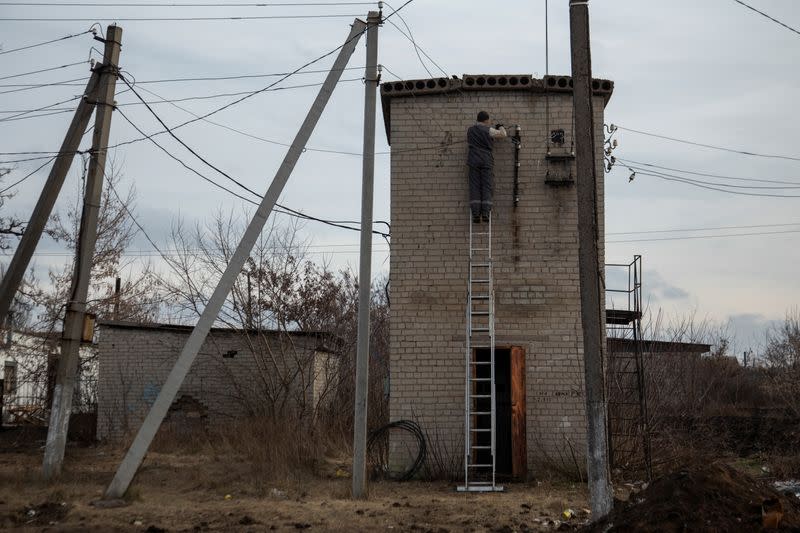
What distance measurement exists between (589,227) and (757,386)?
1263 inches

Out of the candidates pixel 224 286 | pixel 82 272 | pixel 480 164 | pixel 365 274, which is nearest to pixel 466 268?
pixel 480 164

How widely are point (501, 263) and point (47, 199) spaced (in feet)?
24.2

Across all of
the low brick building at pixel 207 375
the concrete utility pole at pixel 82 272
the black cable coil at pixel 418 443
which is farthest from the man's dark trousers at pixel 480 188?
the low brick building at pixel 207 375

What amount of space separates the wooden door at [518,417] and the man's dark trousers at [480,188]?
2326 mm

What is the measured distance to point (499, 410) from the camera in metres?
14.7

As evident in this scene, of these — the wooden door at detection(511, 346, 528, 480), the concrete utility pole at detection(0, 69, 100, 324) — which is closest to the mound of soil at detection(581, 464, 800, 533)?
the wooden door at detection(511, 346, 528, 480)

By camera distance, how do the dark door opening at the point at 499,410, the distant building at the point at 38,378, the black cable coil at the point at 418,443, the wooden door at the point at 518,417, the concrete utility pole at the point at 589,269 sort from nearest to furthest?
1. the concrete utility pole at the point at 589,269
2. the wooden door at the point at 518,417
3. the black cable coil at the point at 418,443
4. the dark door opening at the point at 499,410
5. the distant building at the point at 38,378

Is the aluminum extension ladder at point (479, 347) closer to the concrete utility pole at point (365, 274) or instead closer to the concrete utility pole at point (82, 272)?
the concrete utility pole at point (365, 274)

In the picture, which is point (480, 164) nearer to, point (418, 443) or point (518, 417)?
point (518, 417)

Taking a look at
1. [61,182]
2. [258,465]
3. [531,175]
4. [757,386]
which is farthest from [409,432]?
[757,386]

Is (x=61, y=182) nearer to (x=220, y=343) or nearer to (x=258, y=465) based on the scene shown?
(x=258, y=465)

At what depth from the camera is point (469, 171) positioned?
46.1 ft

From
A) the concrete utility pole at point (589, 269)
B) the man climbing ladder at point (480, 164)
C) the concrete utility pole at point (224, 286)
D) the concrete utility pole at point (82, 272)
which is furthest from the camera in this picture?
the man climbing ladder at point (480, 164)

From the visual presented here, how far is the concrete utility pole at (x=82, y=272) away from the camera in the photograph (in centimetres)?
1327
